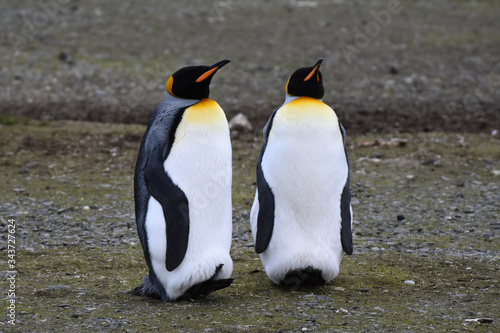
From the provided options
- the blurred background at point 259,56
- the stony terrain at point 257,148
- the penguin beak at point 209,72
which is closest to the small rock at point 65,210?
the stony terrain at point 257,148

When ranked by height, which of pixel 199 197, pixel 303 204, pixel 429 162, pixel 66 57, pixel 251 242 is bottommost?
pixel 251 242

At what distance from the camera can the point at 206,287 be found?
420 cm

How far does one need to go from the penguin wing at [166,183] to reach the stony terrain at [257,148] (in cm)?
36

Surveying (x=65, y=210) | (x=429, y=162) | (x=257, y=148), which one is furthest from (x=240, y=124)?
(x=65, y=210)

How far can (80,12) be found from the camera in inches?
568

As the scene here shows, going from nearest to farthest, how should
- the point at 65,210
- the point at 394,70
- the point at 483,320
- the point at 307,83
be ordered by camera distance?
the point at 483,320, the point at 307,83, the point at 65,210, the point at 394,70

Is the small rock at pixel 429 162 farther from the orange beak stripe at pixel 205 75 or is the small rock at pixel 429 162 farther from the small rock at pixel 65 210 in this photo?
the orange beak stripe at pixel 205 75

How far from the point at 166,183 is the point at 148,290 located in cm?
65

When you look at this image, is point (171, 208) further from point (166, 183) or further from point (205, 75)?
point (205, 75)

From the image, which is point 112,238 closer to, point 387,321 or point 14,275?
point 14,275

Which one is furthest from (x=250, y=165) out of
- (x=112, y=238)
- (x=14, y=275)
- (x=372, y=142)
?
(x=14, y=275)

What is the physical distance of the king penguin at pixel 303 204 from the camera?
454 centimetres

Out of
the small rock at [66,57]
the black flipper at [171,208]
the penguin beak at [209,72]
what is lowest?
the black flipper at [171,208]

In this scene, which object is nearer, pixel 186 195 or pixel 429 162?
pixel 186 195
